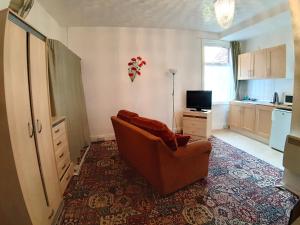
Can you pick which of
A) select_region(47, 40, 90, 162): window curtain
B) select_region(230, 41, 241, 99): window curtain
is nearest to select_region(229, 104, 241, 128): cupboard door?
select_region(230, 41, 241, 99): window curtain

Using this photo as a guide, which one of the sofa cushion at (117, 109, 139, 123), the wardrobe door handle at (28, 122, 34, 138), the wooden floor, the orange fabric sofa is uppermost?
the wardrobe door handle at (28, 122, 34, 138)

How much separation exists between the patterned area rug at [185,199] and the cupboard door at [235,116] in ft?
6.68

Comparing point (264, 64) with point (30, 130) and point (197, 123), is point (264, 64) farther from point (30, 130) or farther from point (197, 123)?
point (30, 130)

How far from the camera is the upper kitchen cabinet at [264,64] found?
387 cm

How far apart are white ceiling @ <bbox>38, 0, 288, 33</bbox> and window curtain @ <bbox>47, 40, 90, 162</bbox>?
82 centimetres

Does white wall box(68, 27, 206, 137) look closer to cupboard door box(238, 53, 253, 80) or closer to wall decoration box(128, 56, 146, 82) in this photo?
wall decoration box(128, 56, 146, 82)

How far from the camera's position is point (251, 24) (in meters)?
3.88

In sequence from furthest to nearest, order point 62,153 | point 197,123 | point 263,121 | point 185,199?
point 197,123 < point 263,121 < point 62,153 < point 185,199

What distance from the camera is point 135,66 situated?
464 centimetres

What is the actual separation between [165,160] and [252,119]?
340cm

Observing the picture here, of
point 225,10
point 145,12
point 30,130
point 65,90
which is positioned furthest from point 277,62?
point 30,130

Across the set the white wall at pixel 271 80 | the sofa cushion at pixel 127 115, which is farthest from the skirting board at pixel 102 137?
the white wall at pixel 271 80

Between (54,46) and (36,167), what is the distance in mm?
1854

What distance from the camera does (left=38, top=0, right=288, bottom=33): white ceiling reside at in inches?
121
